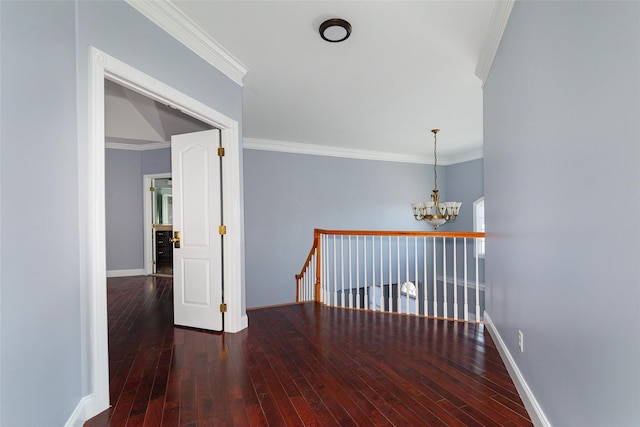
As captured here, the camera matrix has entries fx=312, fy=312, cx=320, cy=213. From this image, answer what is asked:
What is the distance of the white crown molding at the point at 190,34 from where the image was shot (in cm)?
220

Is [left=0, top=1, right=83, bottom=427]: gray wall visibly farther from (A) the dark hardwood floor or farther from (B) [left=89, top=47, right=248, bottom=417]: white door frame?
(A) the dark hardwood floor

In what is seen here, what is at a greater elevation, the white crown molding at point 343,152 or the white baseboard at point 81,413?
the white crown molding at point 343,152

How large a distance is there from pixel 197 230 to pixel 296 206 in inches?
134

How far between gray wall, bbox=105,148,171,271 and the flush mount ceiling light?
4.86 metres

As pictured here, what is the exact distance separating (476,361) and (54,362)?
278 centimetres

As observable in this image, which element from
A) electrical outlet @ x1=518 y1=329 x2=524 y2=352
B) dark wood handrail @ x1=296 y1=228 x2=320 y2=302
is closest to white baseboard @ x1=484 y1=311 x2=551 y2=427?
electrical outlet @ x1=518 y1=329 x2=524 y2=352

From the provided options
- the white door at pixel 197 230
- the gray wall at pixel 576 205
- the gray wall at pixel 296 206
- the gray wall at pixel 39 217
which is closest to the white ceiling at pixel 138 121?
the white door at pixel 197 230

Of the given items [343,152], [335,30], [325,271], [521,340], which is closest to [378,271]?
[343,152]

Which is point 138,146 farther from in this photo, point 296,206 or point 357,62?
point 357,62

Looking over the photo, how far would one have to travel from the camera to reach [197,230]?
3334 mm

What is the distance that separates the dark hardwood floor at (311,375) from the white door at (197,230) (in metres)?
0.26

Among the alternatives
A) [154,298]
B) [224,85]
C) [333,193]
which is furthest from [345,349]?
[333,193]

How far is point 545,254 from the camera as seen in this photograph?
5.32 feet

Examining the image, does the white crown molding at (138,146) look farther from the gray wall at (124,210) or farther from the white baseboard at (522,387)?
the white baseboard at (522,387)
